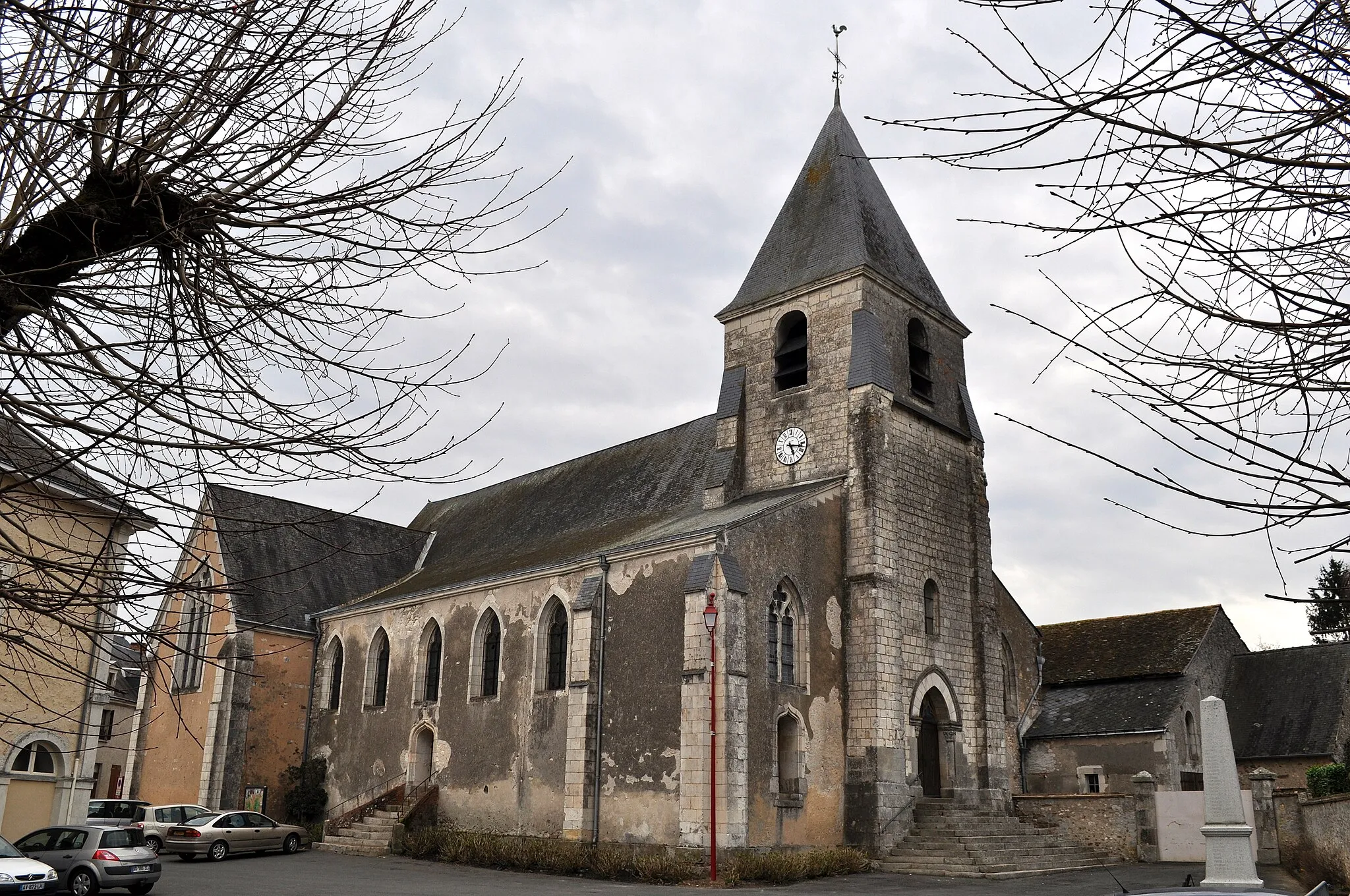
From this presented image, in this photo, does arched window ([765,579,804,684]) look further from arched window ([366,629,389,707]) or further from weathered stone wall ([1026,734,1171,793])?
arched window ([366,629,389,707])

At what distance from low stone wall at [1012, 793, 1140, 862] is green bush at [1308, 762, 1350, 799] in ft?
12.0

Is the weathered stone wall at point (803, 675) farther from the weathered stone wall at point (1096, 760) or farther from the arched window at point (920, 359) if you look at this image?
the weathered stone wall at point (1096, 760)

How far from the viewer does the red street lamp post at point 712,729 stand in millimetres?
17141

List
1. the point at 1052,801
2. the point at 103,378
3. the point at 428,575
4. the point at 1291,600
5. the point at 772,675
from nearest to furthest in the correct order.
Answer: the point at 1291,600 < the point at 103,378 < the point at 772,675 < the point at 1052,801 < the point at 428,575

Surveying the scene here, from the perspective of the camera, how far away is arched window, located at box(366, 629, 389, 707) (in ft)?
89.4

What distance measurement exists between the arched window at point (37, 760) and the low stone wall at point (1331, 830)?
20.6 metres

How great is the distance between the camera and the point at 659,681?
19.6m

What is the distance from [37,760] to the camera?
60.2 ft

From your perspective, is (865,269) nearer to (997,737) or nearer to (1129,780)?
(997,737)

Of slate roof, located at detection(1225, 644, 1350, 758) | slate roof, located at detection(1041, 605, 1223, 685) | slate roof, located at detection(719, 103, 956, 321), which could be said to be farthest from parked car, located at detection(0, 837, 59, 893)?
slate roof, located at detection(1225, 644, 1350, 758)

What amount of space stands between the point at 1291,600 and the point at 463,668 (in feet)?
72.9

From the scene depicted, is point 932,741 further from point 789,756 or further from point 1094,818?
point 789,756

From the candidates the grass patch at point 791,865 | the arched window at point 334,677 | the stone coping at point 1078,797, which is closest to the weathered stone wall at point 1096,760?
the stone coping at point 1078,797

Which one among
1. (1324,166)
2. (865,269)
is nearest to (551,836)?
(865,269)
